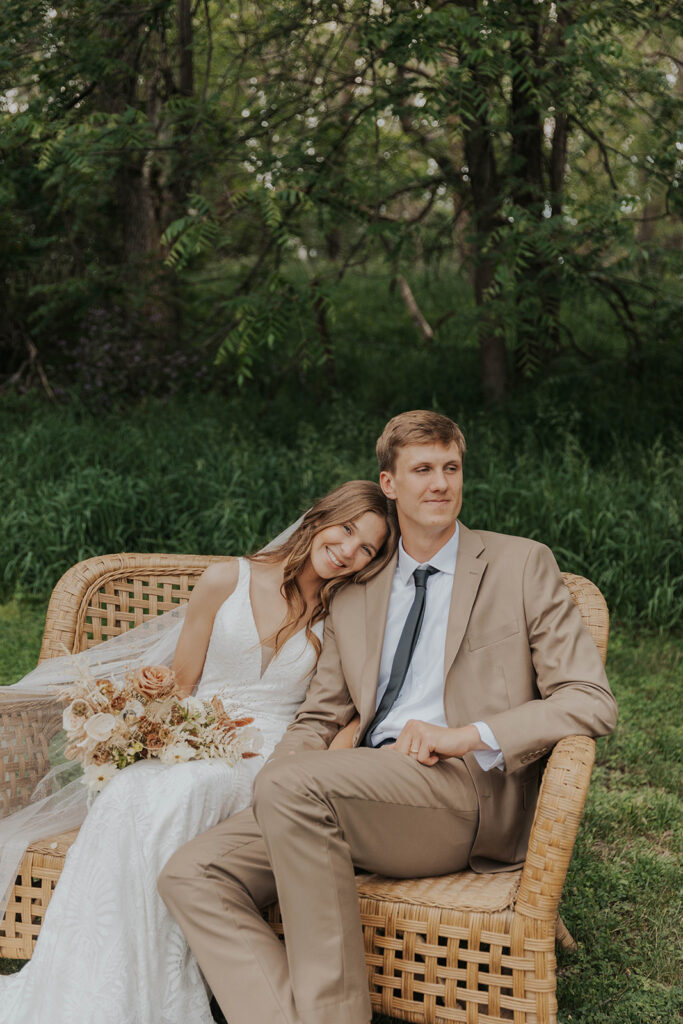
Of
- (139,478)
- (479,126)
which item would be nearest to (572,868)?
(139,478)

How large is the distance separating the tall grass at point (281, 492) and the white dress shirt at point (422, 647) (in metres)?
3.19

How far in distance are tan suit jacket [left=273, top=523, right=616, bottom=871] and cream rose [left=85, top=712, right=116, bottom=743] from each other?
0.52 metres

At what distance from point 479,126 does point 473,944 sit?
5842mm

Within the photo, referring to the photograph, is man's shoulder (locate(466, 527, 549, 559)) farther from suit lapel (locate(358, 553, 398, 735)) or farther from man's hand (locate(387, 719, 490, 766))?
man's hand (locate(387, 719, 490, 766))

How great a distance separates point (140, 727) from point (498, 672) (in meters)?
1.03

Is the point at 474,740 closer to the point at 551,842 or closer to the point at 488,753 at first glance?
the point at 488,753

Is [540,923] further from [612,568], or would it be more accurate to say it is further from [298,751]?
[612,568]

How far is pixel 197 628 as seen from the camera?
3373mm

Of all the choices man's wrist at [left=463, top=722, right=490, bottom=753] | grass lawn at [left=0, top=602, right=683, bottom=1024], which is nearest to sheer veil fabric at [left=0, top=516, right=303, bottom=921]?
grass lawn at [left=0, top=602, right=683, bottom=1024]

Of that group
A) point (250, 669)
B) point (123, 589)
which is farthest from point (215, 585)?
point (123, 589)

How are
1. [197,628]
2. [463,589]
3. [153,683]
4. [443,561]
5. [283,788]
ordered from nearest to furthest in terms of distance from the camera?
[283,788], [153,683], [463,589], [443,561], [197,628]

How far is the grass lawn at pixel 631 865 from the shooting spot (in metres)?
2.95

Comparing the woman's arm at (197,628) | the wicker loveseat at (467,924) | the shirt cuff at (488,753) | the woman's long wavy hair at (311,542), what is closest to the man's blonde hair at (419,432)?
the woman's long wavy hair at (311,542)

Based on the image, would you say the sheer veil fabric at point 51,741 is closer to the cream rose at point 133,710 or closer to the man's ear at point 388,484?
the cream rose at point 133,710
